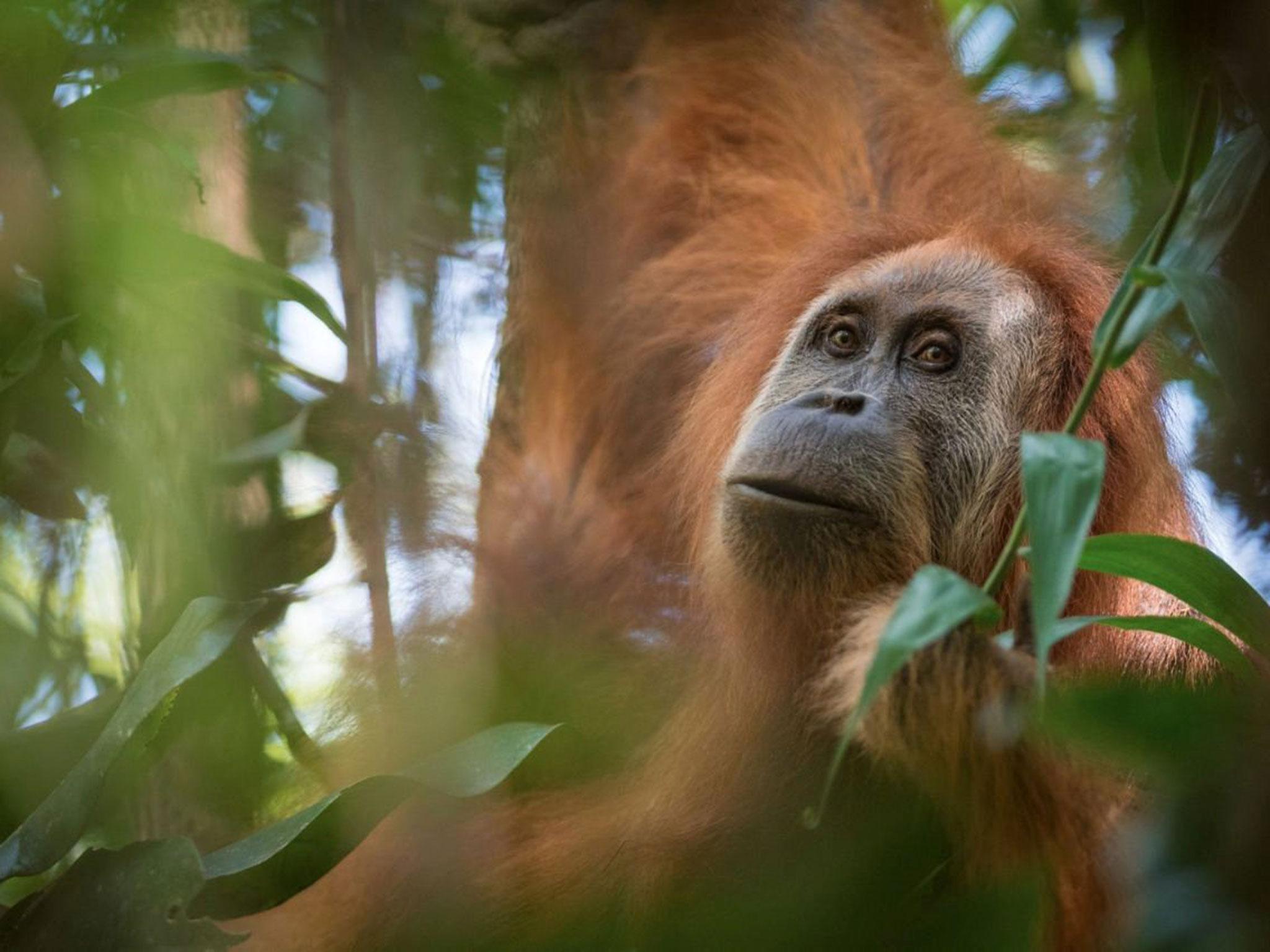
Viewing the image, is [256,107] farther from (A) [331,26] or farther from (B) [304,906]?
(B) [304,906]

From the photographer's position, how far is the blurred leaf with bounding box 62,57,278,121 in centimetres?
218

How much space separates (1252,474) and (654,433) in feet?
5.99

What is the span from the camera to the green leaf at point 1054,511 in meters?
1.02

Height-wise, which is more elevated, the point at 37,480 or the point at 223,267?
the point at 223,267

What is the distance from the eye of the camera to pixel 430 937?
2.21 m

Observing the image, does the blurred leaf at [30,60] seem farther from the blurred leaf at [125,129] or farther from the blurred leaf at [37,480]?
the blurred leaf at [37,480]

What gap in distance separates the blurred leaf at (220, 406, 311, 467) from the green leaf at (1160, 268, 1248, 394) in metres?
1.64

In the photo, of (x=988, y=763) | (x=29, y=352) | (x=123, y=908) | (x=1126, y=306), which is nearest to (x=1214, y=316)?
(x=1126, y=306)

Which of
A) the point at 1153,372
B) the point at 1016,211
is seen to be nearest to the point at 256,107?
the point at 1016,211

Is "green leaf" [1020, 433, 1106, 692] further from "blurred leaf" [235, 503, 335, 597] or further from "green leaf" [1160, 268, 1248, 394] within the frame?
"blurred leaf" [235, 503, 335, 597]

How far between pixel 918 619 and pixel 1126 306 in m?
0.40

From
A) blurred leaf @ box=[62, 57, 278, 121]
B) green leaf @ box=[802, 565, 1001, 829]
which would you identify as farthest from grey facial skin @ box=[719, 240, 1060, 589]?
blurred leaf @ box=[62, 57, 278, 121]

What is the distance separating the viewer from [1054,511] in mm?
1092

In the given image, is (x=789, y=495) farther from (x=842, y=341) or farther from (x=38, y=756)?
(x=38, y=756)
